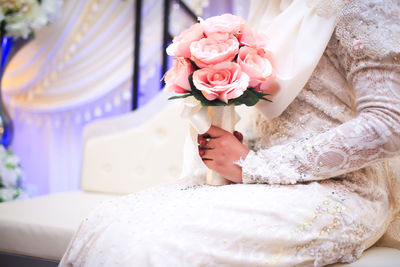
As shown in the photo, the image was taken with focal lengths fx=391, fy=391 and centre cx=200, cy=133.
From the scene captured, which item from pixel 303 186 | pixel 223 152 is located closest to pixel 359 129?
pixel 303 186

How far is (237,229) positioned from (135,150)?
118 centimetres

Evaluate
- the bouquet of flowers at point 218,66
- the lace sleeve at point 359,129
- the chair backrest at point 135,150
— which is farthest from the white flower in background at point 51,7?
the lace sleeve at point 359,129

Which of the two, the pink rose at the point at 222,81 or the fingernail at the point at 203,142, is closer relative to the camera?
the pink rose at the point at 222,81

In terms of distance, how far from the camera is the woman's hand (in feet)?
2.81

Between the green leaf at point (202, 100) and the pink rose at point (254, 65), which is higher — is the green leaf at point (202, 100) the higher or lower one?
the lower one

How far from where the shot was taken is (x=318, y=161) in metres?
0.79

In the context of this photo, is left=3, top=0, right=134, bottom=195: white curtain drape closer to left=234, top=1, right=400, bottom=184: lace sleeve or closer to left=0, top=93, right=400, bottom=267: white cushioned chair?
left=0, top=93, right=400, bottom=267: white cushioned chair

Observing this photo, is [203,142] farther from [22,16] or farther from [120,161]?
[22,16]

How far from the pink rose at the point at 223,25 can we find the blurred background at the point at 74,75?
158 centimetres

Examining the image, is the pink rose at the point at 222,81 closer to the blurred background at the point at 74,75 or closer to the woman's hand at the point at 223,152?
the woman's hand at the point at 223,152

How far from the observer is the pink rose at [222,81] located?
792 mm

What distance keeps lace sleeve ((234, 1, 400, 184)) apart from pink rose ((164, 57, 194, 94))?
0.22m

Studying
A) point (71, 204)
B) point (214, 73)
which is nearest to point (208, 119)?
point (214, 73)

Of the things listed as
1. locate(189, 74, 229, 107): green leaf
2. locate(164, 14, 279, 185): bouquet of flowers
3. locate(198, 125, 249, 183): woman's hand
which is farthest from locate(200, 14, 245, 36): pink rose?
locate(198, 125, 249, 183): woman's hand
